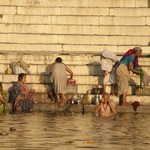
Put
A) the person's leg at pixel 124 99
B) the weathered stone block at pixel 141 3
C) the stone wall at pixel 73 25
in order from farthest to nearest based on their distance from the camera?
the weathered stone block at pixel 141 3 < the stone wall at pixel 73 25 < the person's leg at pixel 124 99

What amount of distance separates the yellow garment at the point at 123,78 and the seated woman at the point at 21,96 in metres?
1.96

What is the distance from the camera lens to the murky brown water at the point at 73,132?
12227 millimetres

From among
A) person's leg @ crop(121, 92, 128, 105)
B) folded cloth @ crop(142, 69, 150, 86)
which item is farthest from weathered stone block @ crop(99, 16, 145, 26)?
person's leg @ crop(121, 92, 128, 105)

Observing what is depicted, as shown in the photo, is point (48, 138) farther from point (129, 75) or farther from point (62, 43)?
point (62, 43)

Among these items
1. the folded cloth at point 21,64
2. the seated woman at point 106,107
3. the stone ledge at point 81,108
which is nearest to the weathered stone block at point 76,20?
the folded cloth at point 21,64

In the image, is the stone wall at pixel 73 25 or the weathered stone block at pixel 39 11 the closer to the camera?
the stone wall at pixel 73 25

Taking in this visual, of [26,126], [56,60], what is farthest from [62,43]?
[26,126]

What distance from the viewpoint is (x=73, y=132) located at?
1429 centimetres

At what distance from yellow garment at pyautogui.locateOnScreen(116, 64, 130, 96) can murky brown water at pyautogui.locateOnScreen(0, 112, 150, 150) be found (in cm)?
95

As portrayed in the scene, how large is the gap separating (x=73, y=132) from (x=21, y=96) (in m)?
5.09

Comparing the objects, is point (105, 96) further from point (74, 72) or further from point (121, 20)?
point (121, 20)

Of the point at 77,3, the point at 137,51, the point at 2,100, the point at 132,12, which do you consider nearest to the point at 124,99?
the point at 137,51

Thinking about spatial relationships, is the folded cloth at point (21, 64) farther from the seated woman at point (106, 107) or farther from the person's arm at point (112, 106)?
the person's arm at point (112, 106)

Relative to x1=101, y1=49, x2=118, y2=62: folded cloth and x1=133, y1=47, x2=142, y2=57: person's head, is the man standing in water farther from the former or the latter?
x1=133, y1=47, x2=142, y2=57: person's head
